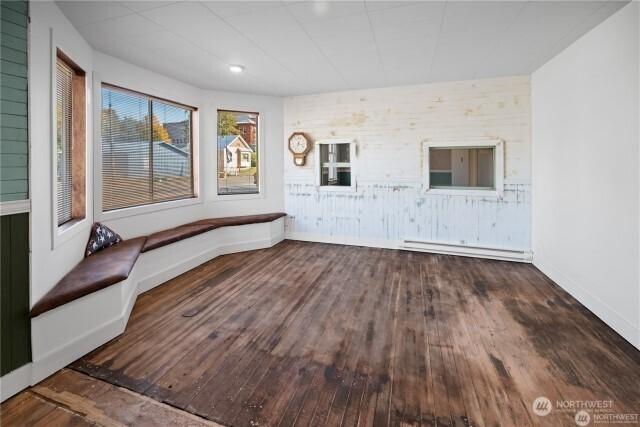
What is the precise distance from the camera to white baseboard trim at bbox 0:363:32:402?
181 centimetres

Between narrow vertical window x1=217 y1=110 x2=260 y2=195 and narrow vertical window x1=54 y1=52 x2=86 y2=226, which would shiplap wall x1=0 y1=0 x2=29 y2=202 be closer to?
narrow vertical window x1=54 y1=52 x2=86 y2=226

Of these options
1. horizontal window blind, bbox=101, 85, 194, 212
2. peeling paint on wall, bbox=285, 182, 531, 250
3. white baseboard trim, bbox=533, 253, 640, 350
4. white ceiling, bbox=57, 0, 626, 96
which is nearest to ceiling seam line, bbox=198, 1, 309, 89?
white ceiling, bbox=57, 0, 626, 96

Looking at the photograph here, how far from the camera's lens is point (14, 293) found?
1889mm

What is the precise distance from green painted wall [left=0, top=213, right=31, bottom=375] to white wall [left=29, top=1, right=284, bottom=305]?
58 mm

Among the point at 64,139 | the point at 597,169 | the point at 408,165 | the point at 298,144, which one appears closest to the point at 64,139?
the point at 64,139

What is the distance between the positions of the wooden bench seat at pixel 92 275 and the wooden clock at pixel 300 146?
10.3 feet

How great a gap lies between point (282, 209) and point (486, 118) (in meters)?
3.75

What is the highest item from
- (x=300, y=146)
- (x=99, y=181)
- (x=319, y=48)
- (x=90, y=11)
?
(x=319, y=48)

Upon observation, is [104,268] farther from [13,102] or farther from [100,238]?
[13,102]

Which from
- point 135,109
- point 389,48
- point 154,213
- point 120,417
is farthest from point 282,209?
point 120,417

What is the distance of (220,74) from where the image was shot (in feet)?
13.9

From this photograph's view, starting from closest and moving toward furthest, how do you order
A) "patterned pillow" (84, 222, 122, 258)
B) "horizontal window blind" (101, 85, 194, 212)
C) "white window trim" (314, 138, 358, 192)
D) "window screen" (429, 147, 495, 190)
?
"patterned pillow" (84, 222, 122, 258) → "horizontal window blind" (101, 85, 194, 212) → "window screen" (429, 147, 495, 190) → "white window trim" (314, 138, 358, 192)

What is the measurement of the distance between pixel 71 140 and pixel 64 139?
6.3 inches

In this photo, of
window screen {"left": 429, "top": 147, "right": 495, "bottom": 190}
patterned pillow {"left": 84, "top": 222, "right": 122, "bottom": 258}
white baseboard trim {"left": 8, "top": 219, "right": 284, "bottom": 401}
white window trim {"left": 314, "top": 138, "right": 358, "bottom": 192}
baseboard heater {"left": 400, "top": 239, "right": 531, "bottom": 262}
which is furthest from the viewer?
white window trim {"left": 314, "top": 138, "right": 358, "bottom": 192}
